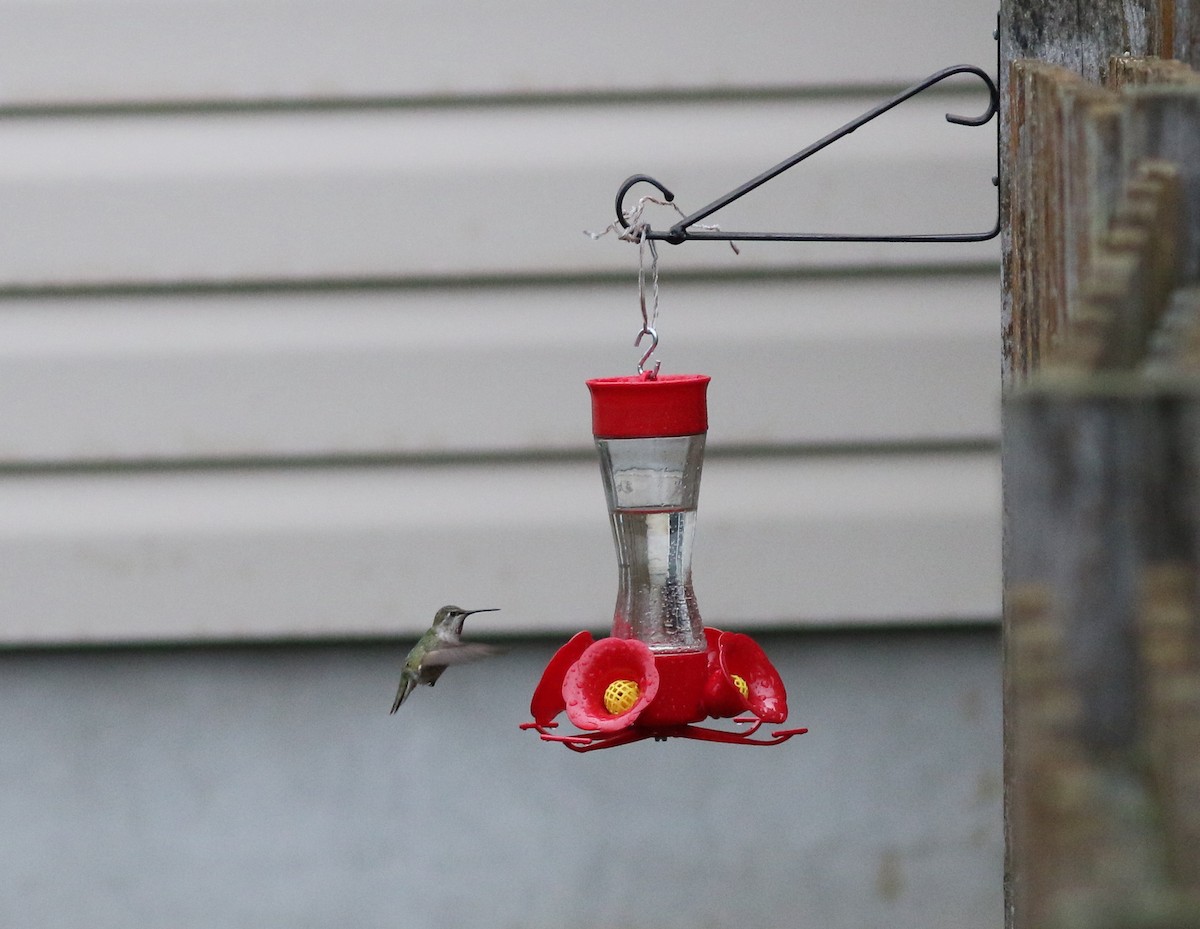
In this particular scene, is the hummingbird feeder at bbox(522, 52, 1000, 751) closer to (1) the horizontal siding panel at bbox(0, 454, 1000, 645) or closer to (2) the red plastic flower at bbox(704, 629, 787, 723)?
(2) the red plastic flower at bbox(704, 629, 787, 723)

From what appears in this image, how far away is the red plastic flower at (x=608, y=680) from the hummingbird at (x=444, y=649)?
0.79m

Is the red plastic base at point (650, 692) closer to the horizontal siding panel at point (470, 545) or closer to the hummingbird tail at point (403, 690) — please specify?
the hummingbird tail at point (403, 690)

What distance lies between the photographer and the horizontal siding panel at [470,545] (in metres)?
3.54

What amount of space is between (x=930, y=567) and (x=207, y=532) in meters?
1.74

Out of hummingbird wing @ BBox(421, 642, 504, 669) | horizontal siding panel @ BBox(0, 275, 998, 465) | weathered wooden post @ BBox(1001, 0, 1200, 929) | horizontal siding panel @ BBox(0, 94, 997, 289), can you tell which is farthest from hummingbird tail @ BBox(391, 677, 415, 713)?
weathered wooden post @ BBox(1001, 0, 1200, 929)

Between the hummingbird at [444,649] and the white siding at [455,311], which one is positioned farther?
the white siding at [455,311]

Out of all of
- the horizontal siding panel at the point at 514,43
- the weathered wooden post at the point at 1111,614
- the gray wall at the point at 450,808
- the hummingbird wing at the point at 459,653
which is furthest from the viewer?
the gray wall at the point at 450,808

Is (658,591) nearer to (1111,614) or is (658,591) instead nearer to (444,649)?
(444,649)

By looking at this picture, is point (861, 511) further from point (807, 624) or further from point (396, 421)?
point (396, 421)

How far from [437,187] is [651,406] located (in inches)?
64.5

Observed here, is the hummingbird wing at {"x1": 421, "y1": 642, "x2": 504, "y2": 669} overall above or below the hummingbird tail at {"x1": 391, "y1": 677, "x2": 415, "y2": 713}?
above

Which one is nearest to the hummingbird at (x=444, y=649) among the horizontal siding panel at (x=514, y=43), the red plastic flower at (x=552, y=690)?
the red plastic flower at (x=552, y=690)

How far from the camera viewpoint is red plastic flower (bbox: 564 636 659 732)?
2.06 metres

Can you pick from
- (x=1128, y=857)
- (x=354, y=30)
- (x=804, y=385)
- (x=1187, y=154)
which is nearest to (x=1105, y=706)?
(x=1128, y=857)
